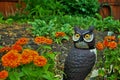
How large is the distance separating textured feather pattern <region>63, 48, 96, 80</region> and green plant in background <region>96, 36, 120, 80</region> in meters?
0.26

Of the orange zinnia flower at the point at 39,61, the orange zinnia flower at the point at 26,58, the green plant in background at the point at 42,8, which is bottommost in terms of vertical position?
the green plant in background at the point at 42,8

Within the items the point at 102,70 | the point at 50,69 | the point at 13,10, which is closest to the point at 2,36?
the point at 102,70

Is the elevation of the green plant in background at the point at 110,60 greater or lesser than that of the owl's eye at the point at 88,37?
lesser

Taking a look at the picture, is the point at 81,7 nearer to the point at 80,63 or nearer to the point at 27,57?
the point at 80,63

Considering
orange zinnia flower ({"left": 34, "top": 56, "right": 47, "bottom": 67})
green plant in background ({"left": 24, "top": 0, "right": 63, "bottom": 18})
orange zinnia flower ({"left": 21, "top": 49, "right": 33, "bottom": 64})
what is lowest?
green plant in background ({"left": 24, "top": 0, "right": 63, "bottom": 18})

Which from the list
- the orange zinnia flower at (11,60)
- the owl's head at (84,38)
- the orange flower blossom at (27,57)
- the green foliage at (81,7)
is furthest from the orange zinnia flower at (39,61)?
the green foliage at (81,7)

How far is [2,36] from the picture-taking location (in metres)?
7.31

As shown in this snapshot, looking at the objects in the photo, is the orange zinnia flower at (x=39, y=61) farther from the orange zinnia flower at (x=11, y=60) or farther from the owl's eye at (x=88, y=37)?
the owl's eye at (x=88, y=37)

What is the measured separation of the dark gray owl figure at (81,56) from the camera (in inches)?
179

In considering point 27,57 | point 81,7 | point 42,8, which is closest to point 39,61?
point 27,57

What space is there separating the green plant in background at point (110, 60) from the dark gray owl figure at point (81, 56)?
233mm

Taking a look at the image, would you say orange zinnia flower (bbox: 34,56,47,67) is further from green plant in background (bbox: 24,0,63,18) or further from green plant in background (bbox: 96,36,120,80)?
green plant in background (bbox: 24,0,63,18)

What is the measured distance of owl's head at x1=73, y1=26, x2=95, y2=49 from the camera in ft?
14.8

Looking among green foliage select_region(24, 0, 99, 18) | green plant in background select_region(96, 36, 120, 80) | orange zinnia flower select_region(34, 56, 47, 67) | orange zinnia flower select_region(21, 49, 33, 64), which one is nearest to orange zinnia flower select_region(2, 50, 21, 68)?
orange zinnia flower select_region(21, 49, 33, 64)
